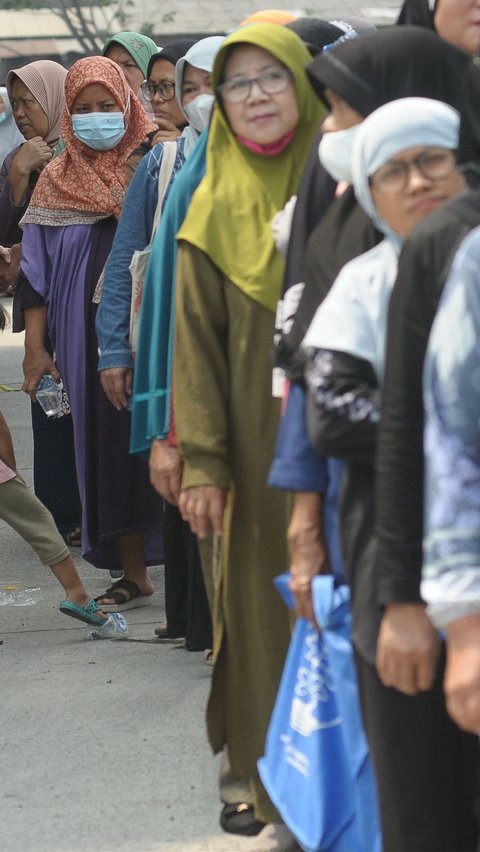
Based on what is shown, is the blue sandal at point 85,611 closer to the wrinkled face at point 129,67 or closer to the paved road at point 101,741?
the paved road at point 101,741

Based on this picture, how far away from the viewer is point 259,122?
11.2 feet

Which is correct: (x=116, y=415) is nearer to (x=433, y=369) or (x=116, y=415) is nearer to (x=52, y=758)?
(x=52, y=758)

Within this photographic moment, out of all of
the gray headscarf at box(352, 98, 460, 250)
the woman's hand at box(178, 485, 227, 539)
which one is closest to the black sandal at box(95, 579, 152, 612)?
the woman's hand at box(178, 485, 227, 539)

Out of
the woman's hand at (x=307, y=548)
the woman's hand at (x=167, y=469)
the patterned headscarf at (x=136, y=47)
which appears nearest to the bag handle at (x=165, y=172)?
the woman's hand at (x=167, y=469)

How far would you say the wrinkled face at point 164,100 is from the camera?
5211mm

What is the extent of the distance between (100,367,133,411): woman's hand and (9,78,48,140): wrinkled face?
82.8 inches

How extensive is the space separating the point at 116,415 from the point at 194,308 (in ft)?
7.13

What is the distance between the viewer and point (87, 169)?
226 inches

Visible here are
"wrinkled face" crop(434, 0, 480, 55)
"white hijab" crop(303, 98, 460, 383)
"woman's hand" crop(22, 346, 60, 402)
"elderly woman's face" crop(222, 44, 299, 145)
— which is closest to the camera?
"white hijab" crop(303, 98, 460, 383)

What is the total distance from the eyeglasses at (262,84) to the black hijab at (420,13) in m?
0.33

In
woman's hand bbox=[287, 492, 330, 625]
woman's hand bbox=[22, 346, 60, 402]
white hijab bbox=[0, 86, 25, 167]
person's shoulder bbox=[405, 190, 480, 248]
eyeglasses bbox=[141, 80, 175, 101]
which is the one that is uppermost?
eyeglasses bbox=[141, 80, 175, 101]

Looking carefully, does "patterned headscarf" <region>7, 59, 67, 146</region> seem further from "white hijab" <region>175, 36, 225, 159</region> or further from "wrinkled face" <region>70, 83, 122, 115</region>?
"white hijab" <region>175, 36, 225, 159</region>

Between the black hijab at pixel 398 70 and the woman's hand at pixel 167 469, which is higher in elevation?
the black hijab at pixel 398 70

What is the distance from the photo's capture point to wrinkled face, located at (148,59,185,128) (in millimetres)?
5211
